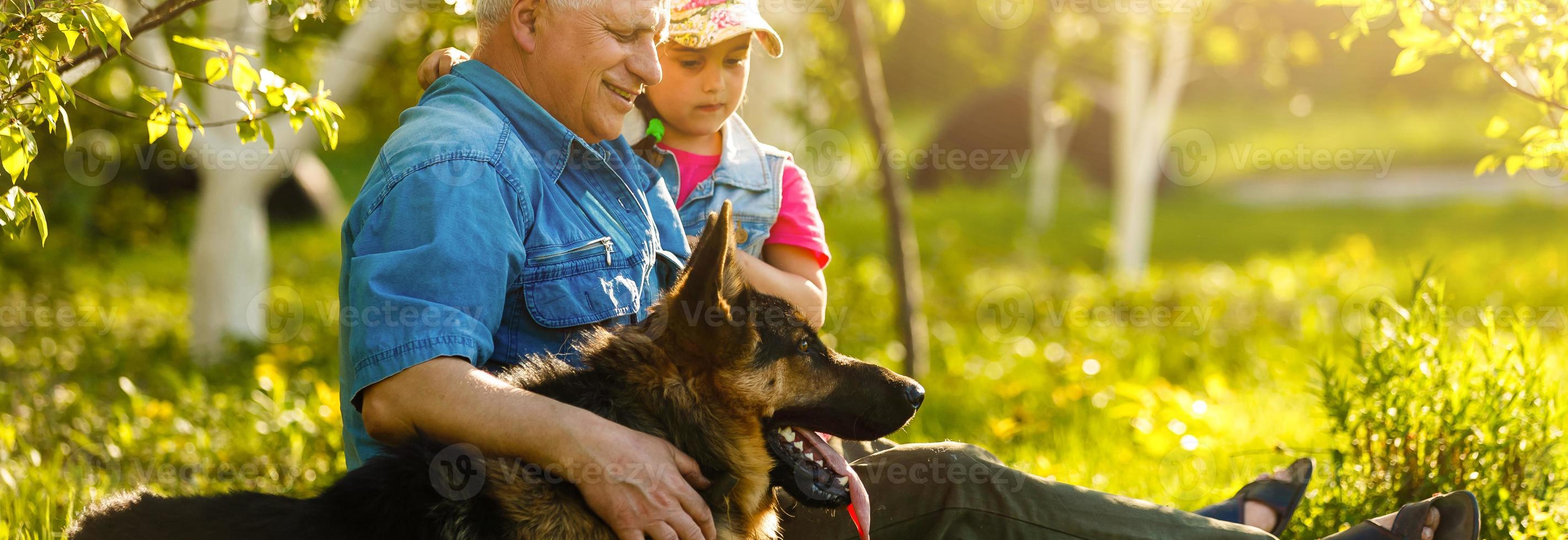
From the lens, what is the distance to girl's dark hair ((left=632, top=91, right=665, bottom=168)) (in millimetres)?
3592

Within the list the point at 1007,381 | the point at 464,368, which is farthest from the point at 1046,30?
the point at 464,368

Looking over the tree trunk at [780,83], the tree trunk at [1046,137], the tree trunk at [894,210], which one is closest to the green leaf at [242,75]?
the tree trunk at [894,210]

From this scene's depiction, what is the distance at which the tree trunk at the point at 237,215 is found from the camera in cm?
765

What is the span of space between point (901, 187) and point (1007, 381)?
1271mm

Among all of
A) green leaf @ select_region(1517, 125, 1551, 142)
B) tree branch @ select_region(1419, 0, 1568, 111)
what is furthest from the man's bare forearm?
green leaf @ select_region(1517, 125, 1551, 142)

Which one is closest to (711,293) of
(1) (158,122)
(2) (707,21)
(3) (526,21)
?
(3) (526,21)

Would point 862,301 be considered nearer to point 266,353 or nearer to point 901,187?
point 901,187

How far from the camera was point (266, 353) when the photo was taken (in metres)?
7.40

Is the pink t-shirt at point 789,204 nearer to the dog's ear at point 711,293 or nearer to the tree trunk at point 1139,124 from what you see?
the dog's ear at point 711,293

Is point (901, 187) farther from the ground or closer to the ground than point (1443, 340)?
closer to the ground

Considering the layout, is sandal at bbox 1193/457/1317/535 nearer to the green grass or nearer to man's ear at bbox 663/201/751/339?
the green grass

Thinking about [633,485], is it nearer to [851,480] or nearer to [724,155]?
[851,480]

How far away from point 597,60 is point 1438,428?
2.89 metres

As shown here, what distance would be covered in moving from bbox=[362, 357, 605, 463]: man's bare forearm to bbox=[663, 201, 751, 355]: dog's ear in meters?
0.29
